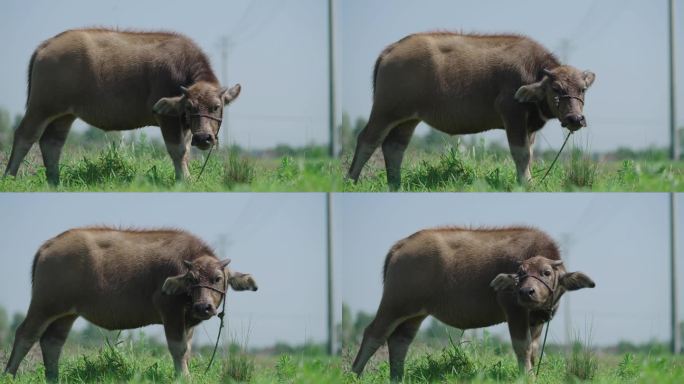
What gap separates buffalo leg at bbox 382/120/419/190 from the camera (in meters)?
10.4

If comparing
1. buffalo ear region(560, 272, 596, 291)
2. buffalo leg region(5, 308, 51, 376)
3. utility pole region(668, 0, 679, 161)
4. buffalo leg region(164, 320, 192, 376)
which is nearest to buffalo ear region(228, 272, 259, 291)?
buffalo leg region(164, 320, 192, 376)

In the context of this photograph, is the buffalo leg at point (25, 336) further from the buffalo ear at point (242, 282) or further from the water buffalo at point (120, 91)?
the buffalo ear at point (242, 282)

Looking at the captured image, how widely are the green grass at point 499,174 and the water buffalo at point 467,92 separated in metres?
0.13

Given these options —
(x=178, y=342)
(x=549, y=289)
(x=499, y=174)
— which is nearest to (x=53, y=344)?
(x=178, y=342)

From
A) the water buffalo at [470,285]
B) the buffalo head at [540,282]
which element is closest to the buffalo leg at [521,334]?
the water buffalo at [470,285]

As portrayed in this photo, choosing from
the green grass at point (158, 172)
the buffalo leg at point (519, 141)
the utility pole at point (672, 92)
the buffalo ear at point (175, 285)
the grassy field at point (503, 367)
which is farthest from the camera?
the utility pole at point (672, 92)

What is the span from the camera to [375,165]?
10.7 m

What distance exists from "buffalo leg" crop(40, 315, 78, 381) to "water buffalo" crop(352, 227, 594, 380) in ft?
7.09

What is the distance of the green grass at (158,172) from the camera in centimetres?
1019

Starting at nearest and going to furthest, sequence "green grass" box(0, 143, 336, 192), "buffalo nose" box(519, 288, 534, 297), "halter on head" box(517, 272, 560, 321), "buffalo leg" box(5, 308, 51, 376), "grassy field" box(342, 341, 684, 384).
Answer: "buffalo nose" box(519, 288, 534, 297)
"halter on head" box(517, 272, 560, 321)
"grassy field" box(342, 341, 684, 384)
"buffalo leg" box(5, 308, 51, 376)
"green grass" box(0, 143, 336, 192)

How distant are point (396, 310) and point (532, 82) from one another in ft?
6.30

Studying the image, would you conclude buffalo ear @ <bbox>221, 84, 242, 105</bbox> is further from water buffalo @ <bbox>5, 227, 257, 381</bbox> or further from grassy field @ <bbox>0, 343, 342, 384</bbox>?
grassy field @ <bbox>0, 343, 342, 384</bbox>

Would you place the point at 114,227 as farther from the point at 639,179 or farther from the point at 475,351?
the point at 639,179

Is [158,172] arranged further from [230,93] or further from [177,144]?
[230,93]
